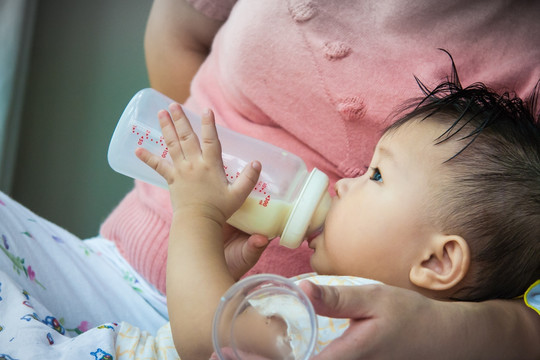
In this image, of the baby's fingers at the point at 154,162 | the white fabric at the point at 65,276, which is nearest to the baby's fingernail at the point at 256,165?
the baby's fingers at the point at 154,162

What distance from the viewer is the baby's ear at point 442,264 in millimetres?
693

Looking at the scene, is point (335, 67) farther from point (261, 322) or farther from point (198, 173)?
point (261, 322)

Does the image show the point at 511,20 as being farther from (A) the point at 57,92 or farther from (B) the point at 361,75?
(A) the point at 57,92

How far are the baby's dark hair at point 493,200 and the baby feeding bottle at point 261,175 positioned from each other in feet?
0.59

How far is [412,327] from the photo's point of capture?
1.83ft

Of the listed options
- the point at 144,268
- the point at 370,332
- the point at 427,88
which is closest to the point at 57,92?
the point at 144,268

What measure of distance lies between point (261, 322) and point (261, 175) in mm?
356

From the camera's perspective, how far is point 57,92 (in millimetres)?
1624

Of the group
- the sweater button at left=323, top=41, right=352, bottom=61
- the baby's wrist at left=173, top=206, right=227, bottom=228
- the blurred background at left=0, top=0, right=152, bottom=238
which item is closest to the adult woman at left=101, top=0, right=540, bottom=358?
the sweater button at left=323, top=41, right=352, bottom=61

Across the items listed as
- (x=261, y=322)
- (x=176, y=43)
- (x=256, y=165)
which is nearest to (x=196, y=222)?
(x=256, y=165)

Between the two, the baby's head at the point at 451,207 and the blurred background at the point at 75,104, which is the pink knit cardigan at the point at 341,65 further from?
the blurred background at the point at 75,104

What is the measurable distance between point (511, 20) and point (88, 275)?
86 cm

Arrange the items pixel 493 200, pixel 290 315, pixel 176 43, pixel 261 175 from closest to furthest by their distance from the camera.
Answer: pixel 290 315
pixel 493 200
pixel 261 175
pixel 176 43

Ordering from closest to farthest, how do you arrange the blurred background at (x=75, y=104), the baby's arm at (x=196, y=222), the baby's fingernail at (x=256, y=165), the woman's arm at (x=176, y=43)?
the baby's arm at (x=196, y=222) < the baby's fingernail at (x=256, y=165) < the woman's arm at (x=176, y=43) < the blurred background at (x=75, y=104)
